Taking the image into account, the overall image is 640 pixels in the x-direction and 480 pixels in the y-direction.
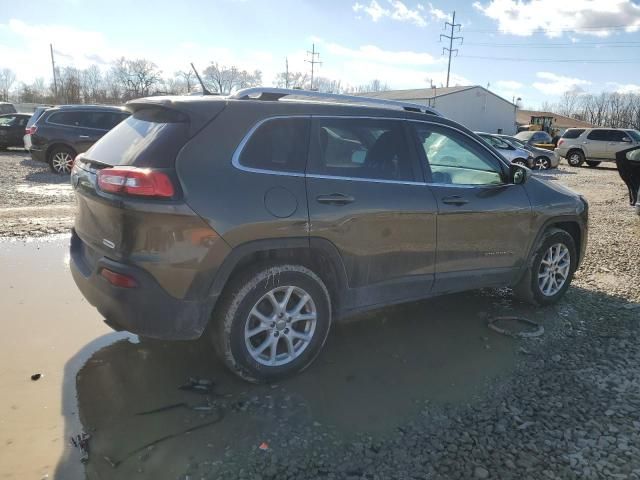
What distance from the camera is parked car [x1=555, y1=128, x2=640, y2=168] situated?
2211 centimetres

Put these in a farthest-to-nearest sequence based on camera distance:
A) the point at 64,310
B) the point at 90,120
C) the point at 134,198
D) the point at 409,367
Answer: the point at 90,120 → the point at 64,310 → the point at 409,367 → the point at 134,198

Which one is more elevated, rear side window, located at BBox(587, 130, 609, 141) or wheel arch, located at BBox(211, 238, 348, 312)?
rear side window, located at BBox(587, 130, 609, 141)

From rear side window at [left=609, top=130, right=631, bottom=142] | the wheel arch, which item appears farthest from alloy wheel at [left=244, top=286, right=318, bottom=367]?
rear side window at [left=609, top=130, right=631, bottom=142]

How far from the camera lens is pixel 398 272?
3.67 m

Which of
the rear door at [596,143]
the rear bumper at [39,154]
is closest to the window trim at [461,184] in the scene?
the rear bumper at [39,154]

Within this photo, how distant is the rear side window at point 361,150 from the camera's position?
3342 mm

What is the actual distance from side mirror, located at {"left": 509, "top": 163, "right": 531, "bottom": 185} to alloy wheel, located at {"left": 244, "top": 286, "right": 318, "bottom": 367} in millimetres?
2228

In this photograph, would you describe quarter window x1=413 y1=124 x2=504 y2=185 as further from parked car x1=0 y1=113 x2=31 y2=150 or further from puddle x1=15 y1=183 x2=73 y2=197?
parked car x1=0 y1=113 x2=31 y2=150

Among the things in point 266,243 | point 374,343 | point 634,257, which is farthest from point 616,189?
point 266,243

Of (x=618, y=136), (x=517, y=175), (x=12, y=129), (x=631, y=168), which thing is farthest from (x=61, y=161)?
(x=618, y=136)

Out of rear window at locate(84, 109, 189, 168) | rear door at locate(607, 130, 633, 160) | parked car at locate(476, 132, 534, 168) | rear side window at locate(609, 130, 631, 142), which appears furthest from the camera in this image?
rear side window at locate(609, 130, 631, 142)

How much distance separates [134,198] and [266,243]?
0.80 m

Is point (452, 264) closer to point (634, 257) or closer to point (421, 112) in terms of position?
point (421, 112)

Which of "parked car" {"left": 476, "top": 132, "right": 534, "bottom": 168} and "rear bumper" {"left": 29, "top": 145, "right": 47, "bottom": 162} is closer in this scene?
"rear bumper" {"left": 29, "top": 145, "right": 47, "bottom": 162}
